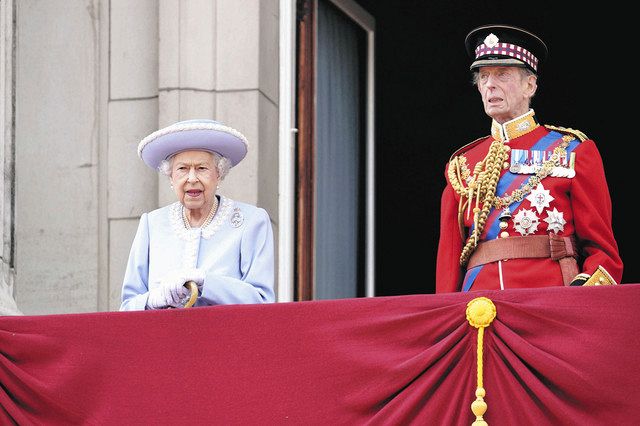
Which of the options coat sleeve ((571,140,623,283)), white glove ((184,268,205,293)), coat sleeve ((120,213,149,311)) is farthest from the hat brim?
coat sleeve ((120,213,149,311))

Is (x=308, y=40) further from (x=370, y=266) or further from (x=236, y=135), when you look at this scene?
(x=236, y=135)

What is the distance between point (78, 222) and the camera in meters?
9.66

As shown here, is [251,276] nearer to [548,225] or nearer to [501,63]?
[548,225]

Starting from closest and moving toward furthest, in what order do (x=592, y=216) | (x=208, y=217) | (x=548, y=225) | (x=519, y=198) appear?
(x=592, y=216), (x=548, y=225), (x=519, y=198), (x=208, y=217)

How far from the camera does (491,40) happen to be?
7.62 m

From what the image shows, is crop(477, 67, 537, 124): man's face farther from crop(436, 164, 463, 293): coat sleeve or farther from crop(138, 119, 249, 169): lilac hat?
crop(138, 119, 249, 169): lilac hat

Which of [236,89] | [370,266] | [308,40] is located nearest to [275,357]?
[236,89]

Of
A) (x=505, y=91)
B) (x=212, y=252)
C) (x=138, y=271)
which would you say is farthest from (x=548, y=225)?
(x=138, y=271)

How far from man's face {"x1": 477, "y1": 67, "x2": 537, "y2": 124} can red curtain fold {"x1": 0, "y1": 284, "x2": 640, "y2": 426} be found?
1.19 metres

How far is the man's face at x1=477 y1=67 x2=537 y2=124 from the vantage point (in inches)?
298

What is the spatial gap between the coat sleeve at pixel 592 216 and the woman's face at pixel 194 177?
152 centimetres

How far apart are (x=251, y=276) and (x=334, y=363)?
2.86ft

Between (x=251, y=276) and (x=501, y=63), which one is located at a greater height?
(x=501, y=63)

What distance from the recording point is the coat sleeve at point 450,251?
761cm
